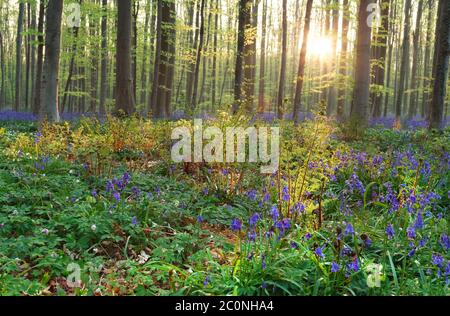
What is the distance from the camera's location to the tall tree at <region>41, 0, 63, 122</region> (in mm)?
8352

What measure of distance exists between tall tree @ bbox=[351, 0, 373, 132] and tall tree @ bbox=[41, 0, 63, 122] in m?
7.50

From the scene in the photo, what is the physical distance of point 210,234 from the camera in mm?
3814

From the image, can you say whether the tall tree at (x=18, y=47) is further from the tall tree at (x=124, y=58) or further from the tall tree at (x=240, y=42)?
the tall tree at (x=240, y=42)

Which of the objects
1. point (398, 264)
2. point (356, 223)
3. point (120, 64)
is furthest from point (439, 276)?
point (120, 64)

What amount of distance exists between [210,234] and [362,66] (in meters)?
8.89

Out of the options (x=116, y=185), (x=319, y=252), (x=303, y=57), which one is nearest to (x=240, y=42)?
(x=303, y=57)

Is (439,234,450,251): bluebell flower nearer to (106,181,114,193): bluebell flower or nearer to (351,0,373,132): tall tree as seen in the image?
(106,181,114,193): bluebell flower

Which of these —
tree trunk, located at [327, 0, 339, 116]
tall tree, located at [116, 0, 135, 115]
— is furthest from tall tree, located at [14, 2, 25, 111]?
tree trunk, located at [327, 0, 339, 116]

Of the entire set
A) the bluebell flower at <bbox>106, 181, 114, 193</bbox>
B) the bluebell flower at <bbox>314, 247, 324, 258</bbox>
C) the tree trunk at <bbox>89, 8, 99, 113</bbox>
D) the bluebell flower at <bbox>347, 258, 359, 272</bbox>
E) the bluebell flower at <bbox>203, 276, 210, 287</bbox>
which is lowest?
the bluebell flower at <bbox>203, 276, 210, 287</bbox>

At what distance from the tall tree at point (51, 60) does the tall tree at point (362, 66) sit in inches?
295

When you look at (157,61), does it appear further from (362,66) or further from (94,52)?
(94,52)

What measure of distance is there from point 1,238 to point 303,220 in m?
2.67
